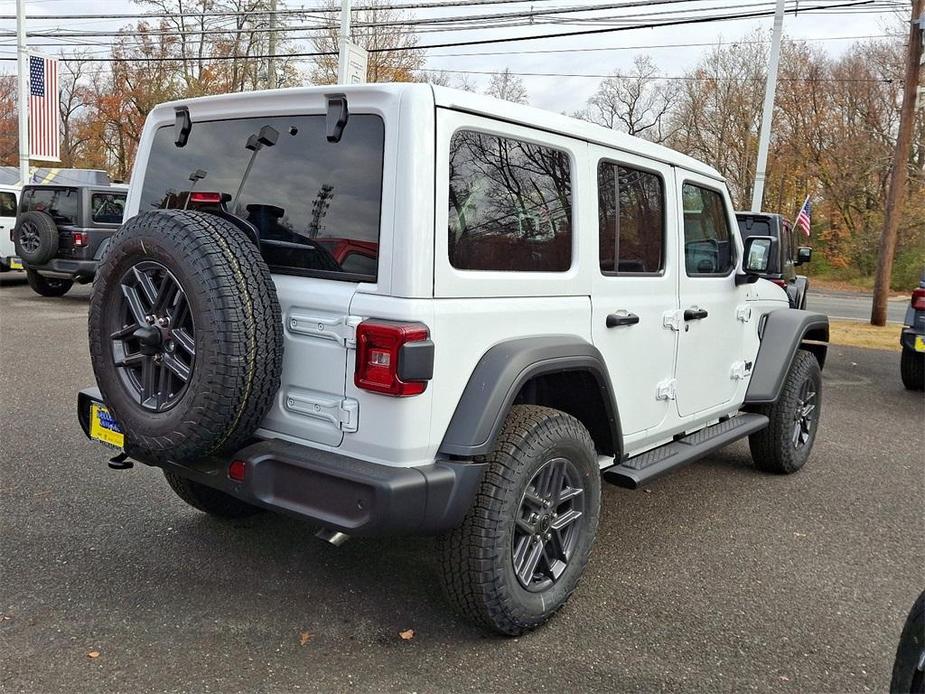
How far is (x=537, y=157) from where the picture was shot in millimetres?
3090

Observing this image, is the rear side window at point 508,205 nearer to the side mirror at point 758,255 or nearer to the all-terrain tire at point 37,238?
the side mirror at point 758,255

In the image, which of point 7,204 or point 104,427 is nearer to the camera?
point 104,427

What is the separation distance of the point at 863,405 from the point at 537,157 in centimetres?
602

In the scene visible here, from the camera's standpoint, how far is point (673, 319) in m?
3.89

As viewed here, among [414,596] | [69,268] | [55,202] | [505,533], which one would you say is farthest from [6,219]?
[505,533]

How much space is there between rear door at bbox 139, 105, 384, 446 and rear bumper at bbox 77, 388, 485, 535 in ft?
0.43

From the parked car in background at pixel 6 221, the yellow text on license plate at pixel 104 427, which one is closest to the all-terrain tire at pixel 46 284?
the parked car in background at pixel 6 221

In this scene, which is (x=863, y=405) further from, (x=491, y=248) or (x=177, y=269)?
(x=177, y=269)

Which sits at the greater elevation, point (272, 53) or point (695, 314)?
point (272, 53)

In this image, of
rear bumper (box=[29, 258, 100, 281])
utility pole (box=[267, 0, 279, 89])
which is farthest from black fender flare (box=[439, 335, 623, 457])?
utility pole (box=[267, 0, 279, 89])

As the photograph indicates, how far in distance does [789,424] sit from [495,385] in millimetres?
3121

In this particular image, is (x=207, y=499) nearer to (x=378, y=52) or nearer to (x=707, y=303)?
(x=707, y=303)

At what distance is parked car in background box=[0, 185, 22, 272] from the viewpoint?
1471cm

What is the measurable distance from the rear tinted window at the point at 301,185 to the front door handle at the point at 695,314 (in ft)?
6.52
